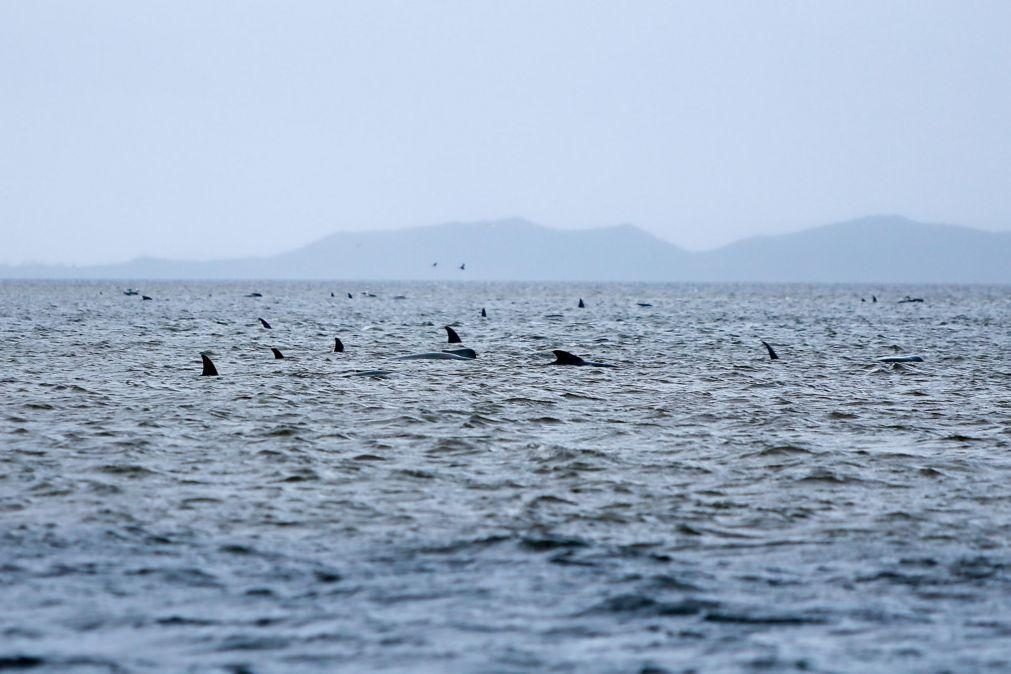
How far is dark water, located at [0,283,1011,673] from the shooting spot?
29.9ft

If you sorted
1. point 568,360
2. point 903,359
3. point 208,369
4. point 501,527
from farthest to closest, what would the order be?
point 903,359, point 568,360, point 208,369, point 501,527

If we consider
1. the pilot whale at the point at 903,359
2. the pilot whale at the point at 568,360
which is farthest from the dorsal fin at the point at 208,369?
the pilot whale at the point at 903,359

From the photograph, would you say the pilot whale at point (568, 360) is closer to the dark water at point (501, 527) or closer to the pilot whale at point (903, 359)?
the dark water at point (501, 527)

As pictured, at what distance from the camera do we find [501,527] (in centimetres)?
1302

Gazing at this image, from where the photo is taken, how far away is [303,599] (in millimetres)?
10133

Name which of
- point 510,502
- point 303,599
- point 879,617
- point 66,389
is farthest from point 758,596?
point 66,389

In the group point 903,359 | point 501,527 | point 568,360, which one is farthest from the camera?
point 903,359

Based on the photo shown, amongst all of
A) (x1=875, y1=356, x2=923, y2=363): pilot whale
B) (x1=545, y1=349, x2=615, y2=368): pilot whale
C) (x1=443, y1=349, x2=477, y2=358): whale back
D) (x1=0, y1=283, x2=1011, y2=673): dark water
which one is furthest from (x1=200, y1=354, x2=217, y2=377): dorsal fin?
(x1=875, y1=356, x2=923, y2=363): pilot whale

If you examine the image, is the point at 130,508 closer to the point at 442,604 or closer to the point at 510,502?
the point at 510,502

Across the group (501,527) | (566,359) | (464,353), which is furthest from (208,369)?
(501,527)

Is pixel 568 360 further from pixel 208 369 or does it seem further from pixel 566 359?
pixel 208 369

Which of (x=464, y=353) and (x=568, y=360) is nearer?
(x=568, y=360)

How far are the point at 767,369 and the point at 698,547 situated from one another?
79.9ft

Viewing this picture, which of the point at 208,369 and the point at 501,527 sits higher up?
the point at 501,527
